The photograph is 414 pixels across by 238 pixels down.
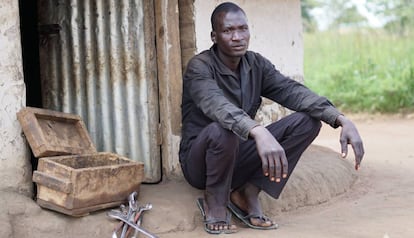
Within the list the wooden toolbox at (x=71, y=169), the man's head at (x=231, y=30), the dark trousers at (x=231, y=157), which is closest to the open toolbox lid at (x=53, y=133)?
the wooden toolbox at (x=71, y=169)

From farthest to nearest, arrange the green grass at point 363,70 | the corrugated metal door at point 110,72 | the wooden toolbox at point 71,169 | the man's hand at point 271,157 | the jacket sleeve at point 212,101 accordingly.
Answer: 1. the green grass at point 363,70
2. the corrugated metal door at point 110,72
3. the wooden toolbox at point 71,169
4. the jacket sleeve at point 212,101
5. the man's hand at point 271,157

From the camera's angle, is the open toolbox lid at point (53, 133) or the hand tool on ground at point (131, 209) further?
the open toolbox lid at point (53, 133)

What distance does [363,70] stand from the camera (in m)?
12.1

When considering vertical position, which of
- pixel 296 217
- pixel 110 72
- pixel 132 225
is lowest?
pixel 296 217

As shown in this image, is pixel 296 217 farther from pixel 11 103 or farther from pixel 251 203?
pixel 11 103

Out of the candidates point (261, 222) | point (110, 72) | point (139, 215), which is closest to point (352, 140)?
point (261, 222)

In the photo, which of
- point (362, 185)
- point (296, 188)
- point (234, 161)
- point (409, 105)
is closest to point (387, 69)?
point (409, 105)

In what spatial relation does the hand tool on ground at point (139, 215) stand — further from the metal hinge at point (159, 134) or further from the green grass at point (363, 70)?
the green grass at point (363, 70)

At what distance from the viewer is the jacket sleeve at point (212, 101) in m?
3.80

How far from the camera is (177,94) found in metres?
4.91

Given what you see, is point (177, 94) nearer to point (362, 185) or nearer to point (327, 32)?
point (362, 185)

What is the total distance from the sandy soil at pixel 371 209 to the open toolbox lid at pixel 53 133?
865mm

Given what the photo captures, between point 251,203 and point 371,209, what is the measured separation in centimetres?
101

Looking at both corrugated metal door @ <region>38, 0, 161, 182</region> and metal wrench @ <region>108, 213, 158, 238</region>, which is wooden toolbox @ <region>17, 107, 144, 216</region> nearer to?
metal wrench @ <region>108, 213, 158, 238</region>
